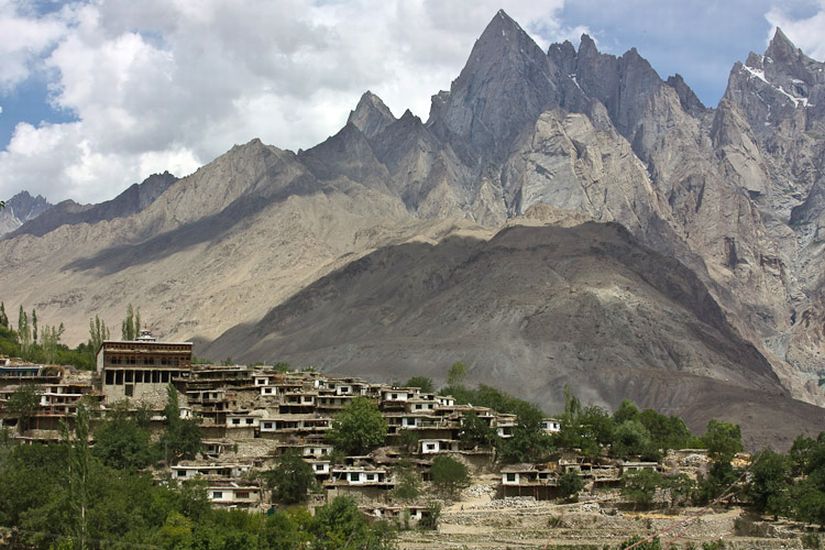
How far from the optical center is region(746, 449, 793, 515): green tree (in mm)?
75812

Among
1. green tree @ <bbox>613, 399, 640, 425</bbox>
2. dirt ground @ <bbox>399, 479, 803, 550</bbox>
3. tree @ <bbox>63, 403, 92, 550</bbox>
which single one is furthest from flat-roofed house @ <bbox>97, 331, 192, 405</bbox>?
tree @ <bbox>63, 403, 92, 550</bbox>

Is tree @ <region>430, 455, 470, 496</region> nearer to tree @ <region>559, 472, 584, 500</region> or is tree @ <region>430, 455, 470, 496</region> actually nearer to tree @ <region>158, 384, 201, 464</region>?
tree @ <region>559, 472, 584, 500</region>

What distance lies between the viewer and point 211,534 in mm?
60938

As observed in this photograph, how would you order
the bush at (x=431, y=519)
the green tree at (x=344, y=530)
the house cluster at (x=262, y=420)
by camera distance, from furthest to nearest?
the house cluster at (x=262, y=420)
the bush at (x=431, y=519)
the green tree at (x=344, y=530)

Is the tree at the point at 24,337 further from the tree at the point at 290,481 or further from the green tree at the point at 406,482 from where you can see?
the green tree at the point at 406,482

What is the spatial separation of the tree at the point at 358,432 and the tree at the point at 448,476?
710 cm

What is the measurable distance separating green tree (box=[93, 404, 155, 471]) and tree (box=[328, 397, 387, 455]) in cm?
1302

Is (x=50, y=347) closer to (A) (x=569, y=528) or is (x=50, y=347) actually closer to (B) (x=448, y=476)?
(B) (x=448, y=476)

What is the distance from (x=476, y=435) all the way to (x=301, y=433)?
41.1 ft

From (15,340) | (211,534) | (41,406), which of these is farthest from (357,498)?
(15,340)

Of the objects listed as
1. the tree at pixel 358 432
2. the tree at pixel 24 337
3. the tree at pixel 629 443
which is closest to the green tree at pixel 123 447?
the tree at pixel 358 432

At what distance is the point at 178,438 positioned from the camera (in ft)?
278

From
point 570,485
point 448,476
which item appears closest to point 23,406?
point 448,476

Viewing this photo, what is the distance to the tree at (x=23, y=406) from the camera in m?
87.7
